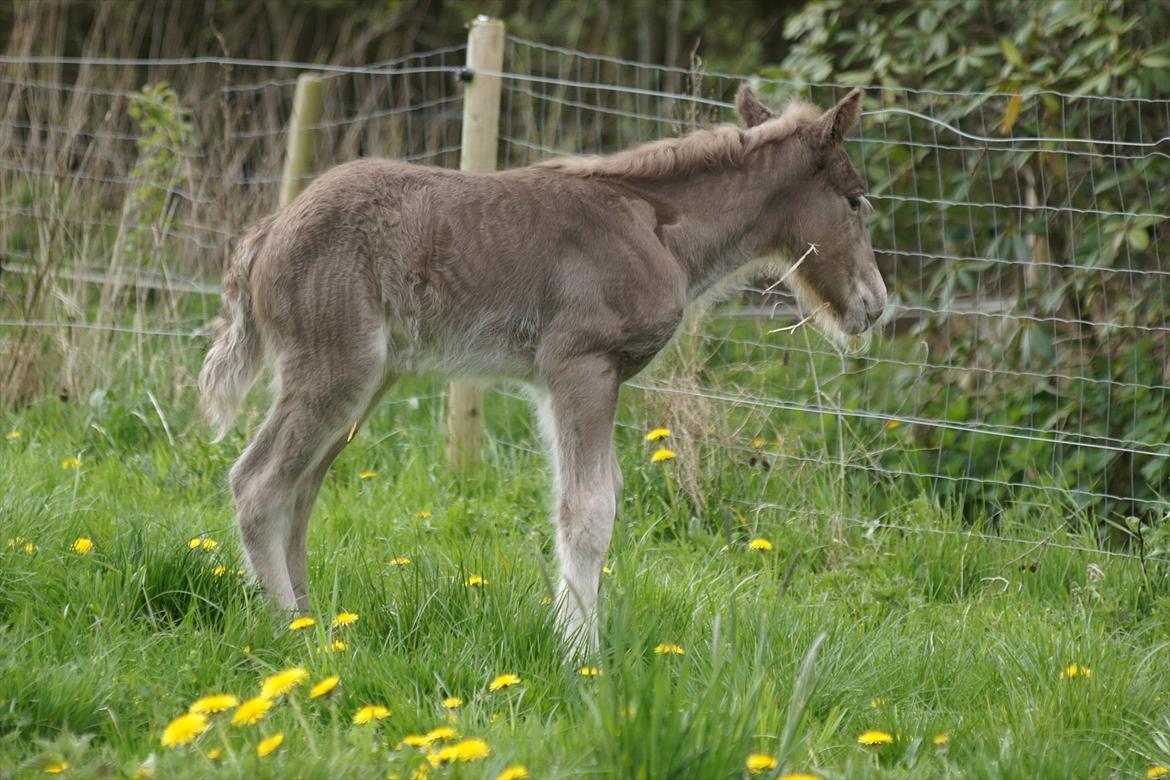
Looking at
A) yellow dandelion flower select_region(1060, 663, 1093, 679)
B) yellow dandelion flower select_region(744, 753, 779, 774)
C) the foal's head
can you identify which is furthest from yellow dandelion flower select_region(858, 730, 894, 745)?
the foal's head

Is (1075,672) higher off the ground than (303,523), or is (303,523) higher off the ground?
(303,523)

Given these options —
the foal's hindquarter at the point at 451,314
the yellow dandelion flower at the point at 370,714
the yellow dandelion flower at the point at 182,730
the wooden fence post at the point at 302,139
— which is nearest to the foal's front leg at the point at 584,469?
the foal's hindquarter at the point at 451,314

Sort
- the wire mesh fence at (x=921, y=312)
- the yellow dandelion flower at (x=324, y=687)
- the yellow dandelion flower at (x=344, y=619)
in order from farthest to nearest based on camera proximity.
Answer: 1. the wire mesh fence at (x=921, y=312)
2. the yellow dandelion flower at (x=344, y=619)
3. the yellow dandelion flower at (x=324, y=687)

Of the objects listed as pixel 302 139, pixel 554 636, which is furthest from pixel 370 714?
pixel 302 139

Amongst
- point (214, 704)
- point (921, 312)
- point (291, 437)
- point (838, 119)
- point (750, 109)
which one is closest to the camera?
point (214, 704)

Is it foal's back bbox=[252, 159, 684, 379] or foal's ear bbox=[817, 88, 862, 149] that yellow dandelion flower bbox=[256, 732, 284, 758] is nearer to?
foal's back bbox=[252, 159, 684, 379]

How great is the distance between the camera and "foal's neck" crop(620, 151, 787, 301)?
4.28 meters

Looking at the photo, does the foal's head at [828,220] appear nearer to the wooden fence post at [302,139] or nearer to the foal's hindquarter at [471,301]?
the foal's hindquarter at [471,301]

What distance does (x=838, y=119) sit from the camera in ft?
14.1

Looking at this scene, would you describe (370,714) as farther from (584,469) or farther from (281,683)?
(584,469)

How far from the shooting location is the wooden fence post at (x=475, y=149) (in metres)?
5.51

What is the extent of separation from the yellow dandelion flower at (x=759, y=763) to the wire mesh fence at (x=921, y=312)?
2.35 meters

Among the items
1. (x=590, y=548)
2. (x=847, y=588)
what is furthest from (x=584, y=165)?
(x=847, y=588)

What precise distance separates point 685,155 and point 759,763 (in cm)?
230
